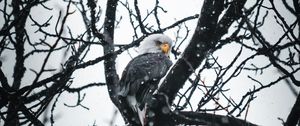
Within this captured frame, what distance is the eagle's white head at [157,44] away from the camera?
560 cm

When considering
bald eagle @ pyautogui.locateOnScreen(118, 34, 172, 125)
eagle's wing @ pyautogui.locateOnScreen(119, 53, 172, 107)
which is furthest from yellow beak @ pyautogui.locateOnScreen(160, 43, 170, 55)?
eagle's wing @ pyautogui.locateOnScreen(119, 53, 172, 107)

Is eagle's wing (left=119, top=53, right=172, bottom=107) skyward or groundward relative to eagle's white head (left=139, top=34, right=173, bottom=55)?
groundward

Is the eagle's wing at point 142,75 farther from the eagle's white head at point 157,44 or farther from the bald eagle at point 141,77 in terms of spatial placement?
the eagle's white head at point 157,44

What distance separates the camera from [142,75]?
4.38 m

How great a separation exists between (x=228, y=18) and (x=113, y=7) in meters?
2.03

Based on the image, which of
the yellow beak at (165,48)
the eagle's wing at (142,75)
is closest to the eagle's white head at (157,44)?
the yellow beak at (165,48)

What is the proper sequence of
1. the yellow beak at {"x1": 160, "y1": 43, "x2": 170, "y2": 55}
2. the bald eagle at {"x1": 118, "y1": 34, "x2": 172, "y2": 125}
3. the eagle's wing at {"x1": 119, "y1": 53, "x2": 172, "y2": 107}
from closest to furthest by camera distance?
1. the bald eagle at {"x1": 118, "y1": 34, "x2": 172, "y2": 125}
2. the eagle's wing at {"x1": 119, "y1": 53, "x2": 172, "y2": 107}
3. the yellow beak at {"x1": 160, "y1": 43, "x2": 170, "y2": 55}

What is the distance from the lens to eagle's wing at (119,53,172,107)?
4043 mm

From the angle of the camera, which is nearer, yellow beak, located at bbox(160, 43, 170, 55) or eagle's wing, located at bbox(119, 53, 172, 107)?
eagle's wing, located at bbox(119, 53, 172, 107)

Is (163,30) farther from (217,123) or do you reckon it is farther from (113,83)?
(217,123)

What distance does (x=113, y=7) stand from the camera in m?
4.23

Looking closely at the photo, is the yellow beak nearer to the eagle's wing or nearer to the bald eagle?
the bald eagle

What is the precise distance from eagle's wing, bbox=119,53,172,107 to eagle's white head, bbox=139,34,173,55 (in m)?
0.53

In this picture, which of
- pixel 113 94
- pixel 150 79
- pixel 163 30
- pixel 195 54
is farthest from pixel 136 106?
pixel 195 54
